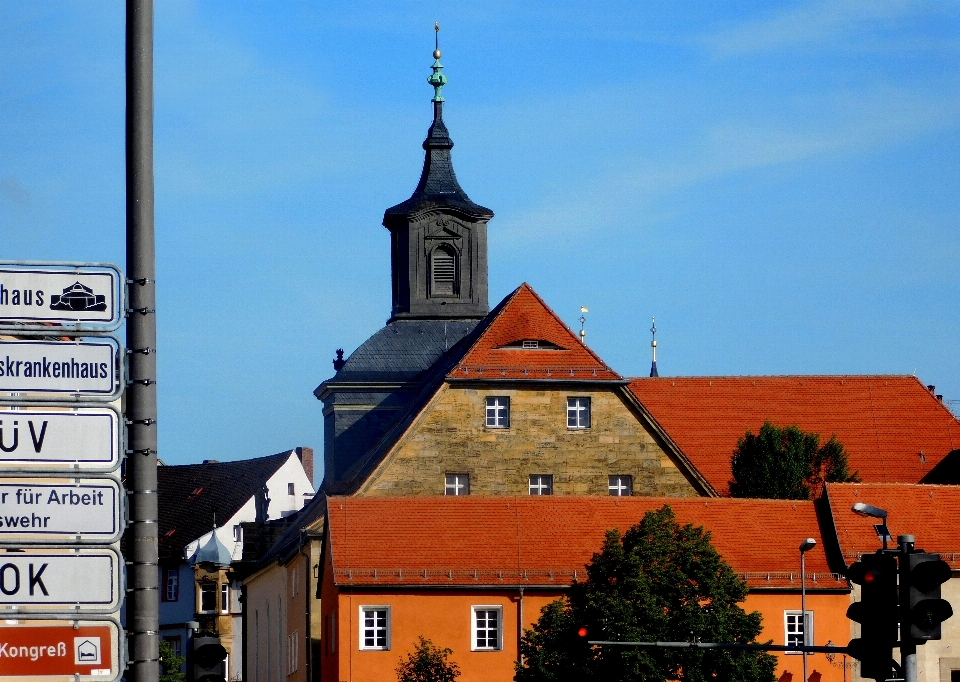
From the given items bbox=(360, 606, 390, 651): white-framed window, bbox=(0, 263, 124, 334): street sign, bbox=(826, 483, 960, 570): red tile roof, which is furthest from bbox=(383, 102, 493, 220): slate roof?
bbox=(0, 263, 124, 334): street sign

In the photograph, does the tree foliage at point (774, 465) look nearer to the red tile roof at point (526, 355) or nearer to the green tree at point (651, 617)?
the red tile roof at point (526, 355)

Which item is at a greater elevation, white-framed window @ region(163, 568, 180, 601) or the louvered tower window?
the louvered tower window

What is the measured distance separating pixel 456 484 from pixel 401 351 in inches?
385

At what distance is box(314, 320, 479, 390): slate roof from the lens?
2793 inches

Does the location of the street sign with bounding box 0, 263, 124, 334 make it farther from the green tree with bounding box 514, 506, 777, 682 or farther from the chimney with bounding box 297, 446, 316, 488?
the chimney with bounding box 297, 446, 316, 488

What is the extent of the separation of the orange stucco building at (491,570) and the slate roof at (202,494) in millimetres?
40639

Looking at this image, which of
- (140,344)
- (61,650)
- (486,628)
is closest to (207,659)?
(61,650)

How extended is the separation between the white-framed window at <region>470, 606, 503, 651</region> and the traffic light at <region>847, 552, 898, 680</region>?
37.2 m

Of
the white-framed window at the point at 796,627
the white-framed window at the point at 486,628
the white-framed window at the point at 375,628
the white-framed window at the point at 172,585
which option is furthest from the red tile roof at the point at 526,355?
the white-framed window at the point at 172,585

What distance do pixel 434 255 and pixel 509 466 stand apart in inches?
508

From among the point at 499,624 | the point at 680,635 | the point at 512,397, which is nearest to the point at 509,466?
the point at 512,397

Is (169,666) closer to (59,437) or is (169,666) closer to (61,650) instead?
(61,650)

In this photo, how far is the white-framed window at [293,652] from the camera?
216ft

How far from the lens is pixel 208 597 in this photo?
95.3m
